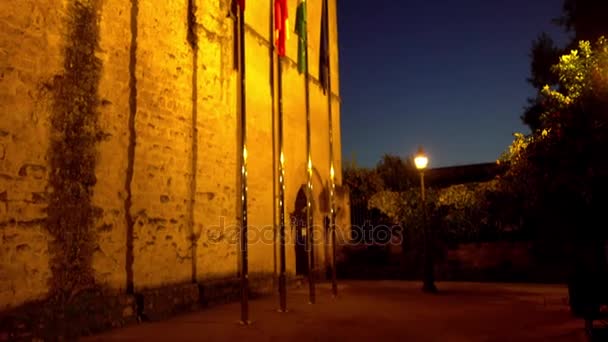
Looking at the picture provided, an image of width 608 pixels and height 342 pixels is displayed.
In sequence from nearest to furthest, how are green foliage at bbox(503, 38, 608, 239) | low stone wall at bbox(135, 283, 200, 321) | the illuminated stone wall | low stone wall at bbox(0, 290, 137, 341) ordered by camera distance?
low stone wall at bbox(0, 290, 137, 341) → the illuminated stone wall → low stone wall at bbox(135, 283, 200, 321) → green foliage at bbox(503, 38, 608, 239)

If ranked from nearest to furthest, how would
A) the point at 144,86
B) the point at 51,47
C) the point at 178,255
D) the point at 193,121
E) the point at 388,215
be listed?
1. the point at 51,47
2. the point at 144,86
3. the point at 178,255
4. the point at 193,121
5. the point at 388,215

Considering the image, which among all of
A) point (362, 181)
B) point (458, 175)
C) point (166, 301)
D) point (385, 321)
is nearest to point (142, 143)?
point (166, 301)

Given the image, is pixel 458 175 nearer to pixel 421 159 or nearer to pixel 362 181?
pixel 362 181

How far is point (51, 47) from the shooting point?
5.79 metres

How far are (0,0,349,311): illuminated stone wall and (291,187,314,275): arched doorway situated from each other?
0.71 m

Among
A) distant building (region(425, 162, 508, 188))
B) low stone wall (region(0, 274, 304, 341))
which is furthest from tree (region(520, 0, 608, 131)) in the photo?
low stone wall (region(0, 274, 304, 341))

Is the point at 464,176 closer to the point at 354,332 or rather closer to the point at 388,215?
the point at 388,215

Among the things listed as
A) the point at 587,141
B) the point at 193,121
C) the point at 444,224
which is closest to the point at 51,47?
the point at 193,121

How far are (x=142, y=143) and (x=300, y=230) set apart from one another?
19.9ft

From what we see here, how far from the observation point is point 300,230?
12461mm

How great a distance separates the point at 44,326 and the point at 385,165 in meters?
16.2

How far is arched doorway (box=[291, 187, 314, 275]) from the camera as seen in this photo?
1203 cm

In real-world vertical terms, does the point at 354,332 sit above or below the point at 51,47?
below

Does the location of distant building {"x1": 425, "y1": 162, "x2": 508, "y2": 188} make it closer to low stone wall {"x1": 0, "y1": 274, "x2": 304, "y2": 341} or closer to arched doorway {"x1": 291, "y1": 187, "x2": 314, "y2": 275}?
arched doorway {"x1": 291, "y1": 187, "x2": 314, "y2": 275}
